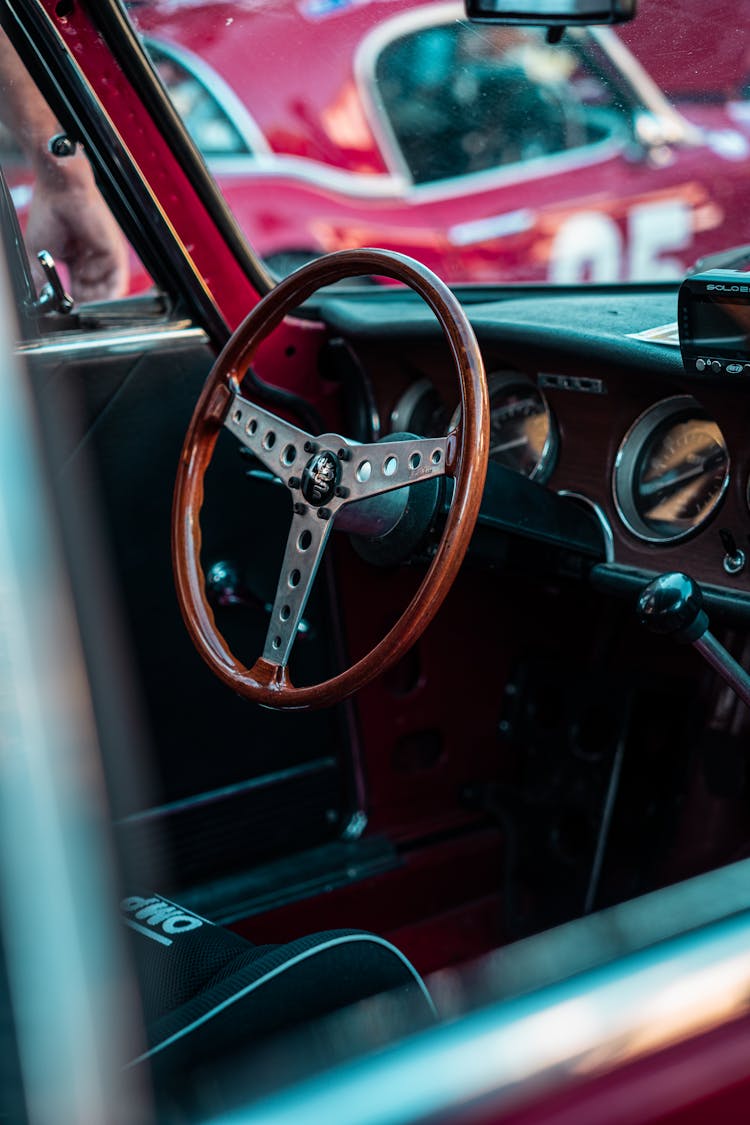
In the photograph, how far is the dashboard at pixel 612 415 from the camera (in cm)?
181

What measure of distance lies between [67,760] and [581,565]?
1476 millimetres

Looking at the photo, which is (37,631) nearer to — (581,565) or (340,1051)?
(340,1051)

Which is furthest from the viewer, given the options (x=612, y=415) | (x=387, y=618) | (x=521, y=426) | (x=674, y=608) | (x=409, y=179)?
(x=409, y=179)

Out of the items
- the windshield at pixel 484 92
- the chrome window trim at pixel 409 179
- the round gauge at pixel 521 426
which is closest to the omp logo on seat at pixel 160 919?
the round gauge at pixel 521 426

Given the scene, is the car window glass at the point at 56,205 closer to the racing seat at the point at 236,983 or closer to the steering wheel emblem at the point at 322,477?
the steering wheel emblem at the point at 322,477

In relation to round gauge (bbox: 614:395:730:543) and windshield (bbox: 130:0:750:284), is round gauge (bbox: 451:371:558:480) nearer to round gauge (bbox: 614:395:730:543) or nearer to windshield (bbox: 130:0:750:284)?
round gauge (bbox: 614:395:730:543)

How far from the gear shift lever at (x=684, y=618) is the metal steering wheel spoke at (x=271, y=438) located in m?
0.49

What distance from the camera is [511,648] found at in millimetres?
2559

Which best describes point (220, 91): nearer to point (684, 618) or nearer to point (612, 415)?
point (612, 415)

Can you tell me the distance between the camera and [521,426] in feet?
7.15

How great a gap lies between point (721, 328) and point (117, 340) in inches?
39.4

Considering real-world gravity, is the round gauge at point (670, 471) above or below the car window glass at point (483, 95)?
below

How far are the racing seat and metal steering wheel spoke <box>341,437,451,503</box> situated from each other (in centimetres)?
55

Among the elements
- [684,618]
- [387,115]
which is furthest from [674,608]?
[387,115]
